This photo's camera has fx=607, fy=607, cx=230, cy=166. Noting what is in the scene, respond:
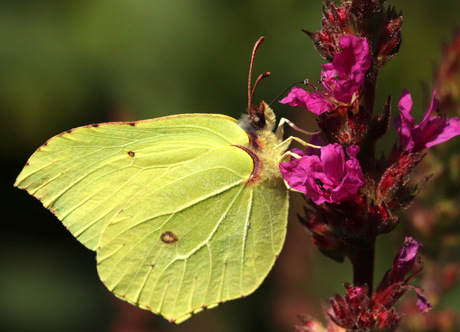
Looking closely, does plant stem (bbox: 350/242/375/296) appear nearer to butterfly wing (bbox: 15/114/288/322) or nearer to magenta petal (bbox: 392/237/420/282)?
magenta petal (bbox: 392/237/420/282)

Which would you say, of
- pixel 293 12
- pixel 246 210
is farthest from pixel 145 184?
pixel 293 12

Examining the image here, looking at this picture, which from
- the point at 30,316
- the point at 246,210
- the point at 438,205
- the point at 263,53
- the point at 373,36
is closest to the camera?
the point at 373,36

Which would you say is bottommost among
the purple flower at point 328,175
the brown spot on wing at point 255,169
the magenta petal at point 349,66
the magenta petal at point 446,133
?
the brown spot on wing at point 255,169

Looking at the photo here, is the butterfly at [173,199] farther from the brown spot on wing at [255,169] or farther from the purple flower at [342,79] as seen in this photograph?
the purple flower at [342,79]

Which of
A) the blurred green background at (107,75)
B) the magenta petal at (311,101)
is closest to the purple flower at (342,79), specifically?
the magenta petal at (311,101)

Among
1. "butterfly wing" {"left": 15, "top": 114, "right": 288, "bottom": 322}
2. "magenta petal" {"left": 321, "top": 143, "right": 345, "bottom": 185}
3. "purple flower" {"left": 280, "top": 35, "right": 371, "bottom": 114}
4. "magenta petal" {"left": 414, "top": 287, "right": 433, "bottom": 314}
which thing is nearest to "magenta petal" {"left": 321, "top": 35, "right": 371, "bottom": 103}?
"purple flower" {"left": 280, "top": 35, "right": 371, "bottom": 114}

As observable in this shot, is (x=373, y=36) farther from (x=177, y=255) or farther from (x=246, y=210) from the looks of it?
(x=177, y=255)

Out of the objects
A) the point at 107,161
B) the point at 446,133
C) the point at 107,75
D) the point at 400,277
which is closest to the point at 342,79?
the point at 446,133
